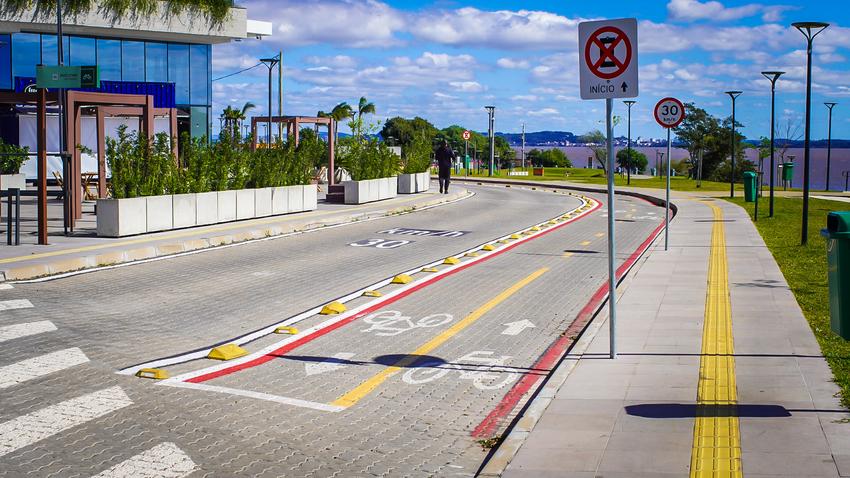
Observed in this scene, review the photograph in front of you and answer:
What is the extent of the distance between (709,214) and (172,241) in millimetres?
18473

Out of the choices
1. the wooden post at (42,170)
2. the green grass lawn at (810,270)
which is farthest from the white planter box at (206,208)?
the green grass lawn at (810,270)

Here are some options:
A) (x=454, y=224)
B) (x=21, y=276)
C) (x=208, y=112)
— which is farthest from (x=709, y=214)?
(x=208, y=112)

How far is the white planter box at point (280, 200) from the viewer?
84.9 ft

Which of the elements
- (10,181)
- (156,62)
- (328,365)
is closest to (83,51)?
(156,62)

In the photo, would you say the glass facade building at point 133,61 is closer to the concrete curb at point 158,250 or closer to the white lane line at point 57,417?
the concrete curb at point 158,250

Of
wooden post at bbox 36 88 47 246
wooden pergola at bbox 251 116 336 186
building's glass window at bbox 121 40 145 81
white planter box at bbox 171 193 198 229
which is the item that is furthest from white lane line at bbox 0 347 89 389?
building's glass window at bbox 121 40 145 81

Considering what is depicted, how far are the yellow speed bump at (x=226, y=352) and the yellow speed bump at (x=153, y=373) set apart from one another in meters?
0.76

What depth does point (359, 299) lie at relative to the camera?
1310 centimetres

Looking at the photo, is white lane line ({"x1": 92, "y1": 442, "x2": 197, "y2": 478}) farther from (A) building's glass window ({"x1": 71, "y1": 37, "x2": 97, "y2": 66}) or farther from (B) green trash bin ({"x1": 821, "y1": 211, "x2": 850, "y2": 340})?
(A) building's glass window ({"x1": 71, "y1": 37, "x2": 97, "y2": 66})

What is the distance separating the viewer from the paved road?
21.8 ft

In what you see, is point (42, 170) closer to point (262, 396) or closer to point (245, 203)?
point (245, 203)

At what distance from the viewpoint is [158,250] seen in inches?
694

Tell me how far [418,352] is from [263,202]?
1603cm

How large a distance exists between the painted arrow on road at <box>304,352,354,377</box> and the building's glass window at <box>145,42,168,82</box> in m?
41.1
